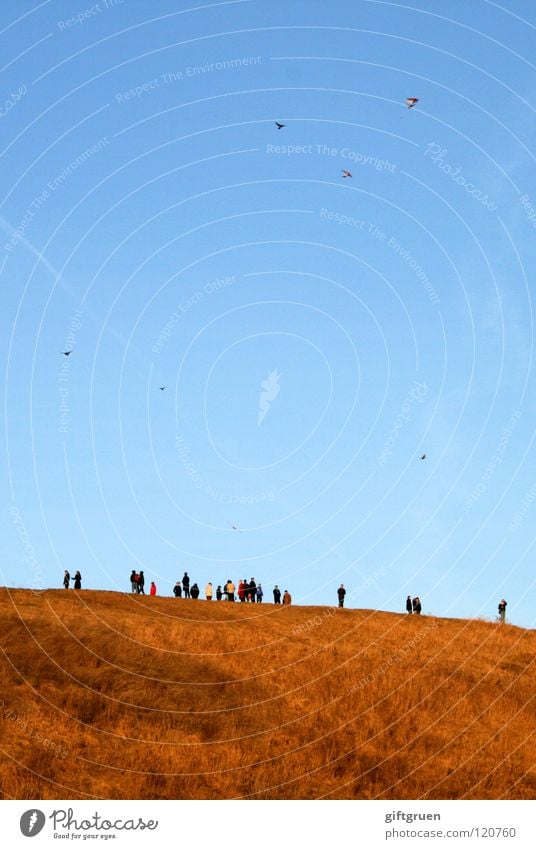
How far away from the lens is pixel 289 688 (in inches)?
1495

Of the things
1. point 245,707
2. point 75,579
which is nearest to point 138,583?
point 75,579

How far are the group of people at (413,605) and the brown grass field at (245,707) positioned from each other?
8045mm

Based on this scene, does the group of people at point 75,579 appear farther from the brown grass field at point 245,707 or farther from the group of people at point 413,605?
the group of people at point 413,605

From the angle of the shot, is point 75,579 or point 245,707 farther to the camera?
point 75,579

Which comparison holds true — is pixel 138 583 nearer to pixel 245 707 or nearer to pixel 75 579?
pixel 75 579

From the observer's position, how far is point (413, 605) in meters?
57.1

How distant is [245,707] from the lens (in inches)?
1393

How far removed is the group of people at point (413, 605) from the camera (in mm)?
56562

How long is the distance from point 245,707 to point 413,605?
78.1 ft

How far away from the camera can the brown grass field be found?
29.7 m

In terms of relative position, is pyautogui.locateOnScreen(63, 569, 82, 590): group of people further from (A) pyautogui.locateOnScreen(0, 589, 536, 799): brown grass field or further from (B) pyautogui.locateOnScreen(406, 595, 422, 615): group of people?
(B) pyautogui.locateOnScreen(406, 595, 422, 615): group of people

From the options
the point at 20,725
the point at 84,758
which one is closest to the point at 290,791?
the point at 84,758

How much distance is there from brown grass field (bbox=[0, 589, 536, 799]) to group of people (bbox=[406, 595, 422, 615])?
8.04 metres

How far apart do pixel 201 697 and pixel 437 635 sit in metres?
17.5
